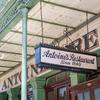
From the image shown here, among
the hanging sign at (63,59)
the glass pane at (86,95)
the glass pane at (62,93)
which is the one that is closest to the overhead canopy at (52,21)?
the hanging sign at (63,59)

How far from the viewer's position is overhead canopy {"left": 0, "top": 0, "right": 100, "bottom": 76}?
771cm

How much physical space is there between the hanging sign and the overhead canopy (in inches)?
49.5

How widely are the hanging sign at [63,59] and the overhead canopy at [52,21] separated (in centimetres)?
126

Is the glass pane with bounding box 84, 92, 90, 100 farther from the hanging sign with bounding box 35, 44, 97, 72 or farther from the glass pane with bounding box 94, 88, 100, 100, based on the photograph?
the hanging sign with bounding box 35, 44, 97, 72

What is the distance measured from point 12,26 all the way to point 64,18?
4.58 feet

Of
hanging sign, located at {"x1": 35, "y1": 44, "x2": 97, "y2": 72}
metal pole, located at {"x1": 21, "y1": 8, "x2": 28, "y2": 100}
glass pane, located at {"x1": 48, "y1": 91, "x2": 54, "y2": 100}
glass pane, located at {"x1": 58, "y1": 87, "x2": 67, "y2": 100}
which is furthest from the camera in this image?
glass pane, located at {"x1": 48, "y1": 91, "x2": 54, "y2": 100}

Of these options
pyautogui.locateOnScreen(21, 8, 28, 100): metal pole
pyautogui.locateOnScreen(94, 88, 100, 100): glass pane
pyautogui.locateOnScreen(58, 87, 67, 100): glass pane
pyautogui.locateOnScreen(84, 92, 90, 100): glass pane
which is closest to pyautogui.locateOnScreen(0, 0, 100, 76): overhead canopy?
pyautogui.locateOnScreen(21, 8, 28, 100): metal pole

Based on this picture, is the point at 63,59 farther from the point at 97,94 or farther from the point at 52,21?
the point at 52,21

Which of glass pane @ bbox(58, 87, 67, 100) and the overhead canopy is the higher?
the overhead canopy

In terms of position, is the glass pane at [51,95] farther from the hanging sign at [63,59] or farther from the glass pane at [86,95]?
the hanging sign at [63,59]

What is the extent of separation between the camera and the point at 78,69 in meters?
7.23

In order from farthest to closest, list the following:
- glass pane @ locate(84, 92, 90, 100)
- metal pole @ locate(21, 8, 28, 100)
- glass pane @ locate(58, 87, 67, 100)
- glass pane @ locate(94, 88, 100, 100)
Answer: glass pane @ locate(58, 87, 67, 100) < glass pane @ locate(84, 92, 90, 100) < glass pane @ locate(94, 88, 100, 100) < metal pole @ locate(21, 8, 28, 100)

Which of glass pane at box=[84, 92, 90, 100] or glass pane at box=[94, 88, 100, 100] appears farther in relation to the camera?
glass pane at box=[84, 92, 90, 100]

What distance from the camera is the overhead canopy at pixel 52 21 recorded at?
25.3ft
